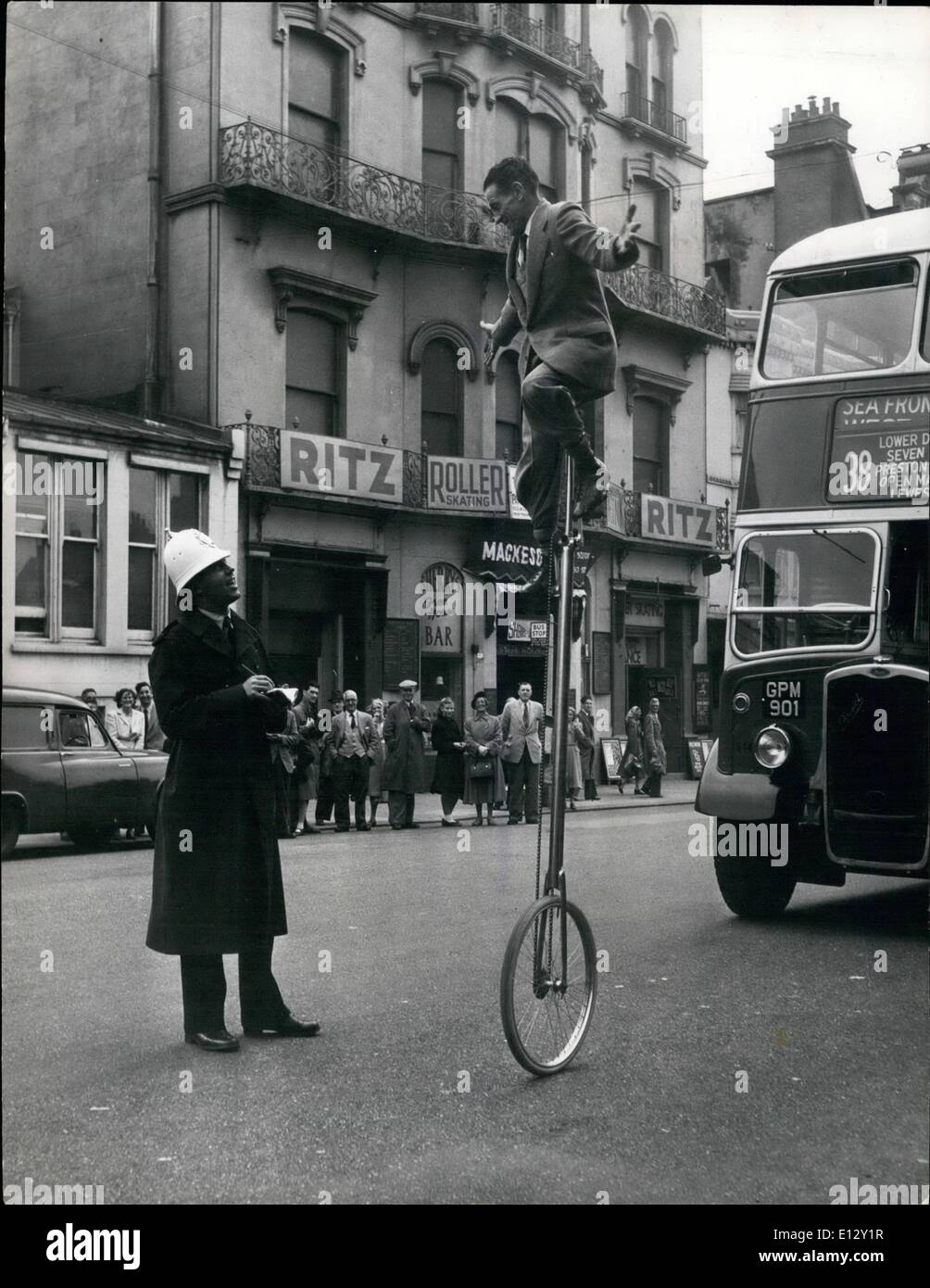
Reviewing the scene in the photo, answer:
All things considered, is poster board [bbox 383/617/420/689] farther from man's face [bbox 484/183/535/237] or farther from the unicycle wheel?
man's face [bbox 484/183/535/237]

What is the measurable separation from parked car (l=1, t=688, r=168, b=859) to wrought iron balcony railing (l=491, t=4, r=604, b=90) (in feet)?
9.05

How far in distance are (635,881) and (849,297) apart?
3.19 meters

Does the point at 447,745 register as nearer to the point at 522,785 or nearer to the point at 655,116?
the point at 522,785

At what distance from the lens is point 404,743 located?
14.6 ft

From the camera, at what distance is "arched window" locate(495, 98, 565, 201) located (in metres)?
4.78

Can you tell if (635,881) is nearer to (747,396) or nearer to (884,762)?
(884,762)

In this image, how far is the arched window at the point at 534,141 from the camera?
4.78m

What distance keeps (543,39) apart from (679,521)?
2104 millimetres

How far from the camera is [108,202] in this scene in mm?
4227

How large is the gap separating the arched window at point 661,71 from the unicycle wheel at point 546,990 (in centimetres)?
307

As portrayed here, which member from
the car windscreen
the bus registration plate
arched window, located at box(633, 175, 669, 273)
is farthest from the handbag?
the bus registration plate

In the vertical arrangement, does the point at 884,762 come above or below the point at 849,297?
below

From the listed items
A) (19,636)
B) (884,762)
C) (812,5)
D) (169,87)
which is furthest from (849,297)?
(19,636)
